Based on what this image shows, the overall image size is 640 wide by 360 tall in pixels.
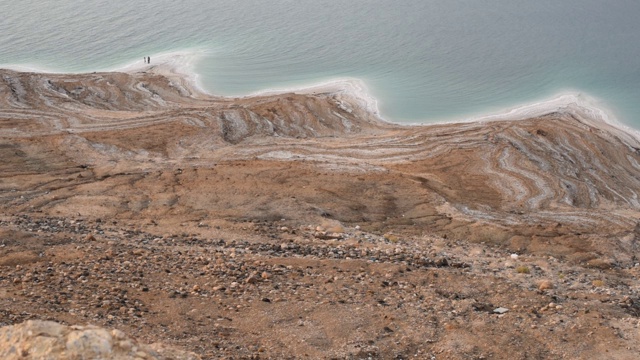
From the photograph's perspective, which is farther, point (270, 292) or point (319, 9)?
point (319, 9)

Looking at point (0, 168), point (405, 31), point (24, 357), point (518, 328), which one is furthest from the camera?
point (405, 31)

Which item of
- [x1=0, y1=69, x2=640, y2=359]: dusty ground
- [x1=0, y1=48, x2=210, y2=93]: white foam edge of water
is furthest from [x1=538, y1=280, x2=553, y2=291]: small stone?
[x1=0, y1=48, x2=210, y2=93]: white foam edge of water

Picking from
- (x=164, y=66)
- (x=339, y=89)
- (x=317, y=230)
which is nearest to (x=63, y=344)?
(x=317, y=230)

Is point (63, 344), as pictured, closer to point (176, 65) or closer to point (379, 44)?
point (176, 65)

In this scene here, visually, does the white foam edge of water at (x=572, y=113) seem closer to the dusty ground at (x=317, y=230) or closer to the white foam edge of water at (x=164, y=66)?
the dusty ground at (x=317, y=230)

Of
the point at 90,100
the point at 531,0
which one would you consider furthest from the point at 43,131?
the point at 531,0

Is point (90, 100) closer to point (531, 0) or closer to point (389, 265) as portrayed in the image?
point (389, 265)

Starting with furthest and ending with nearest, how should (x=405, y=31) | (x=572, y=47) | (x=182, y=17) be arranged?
(x=182, y=17) < (x=405, y=31) < (x=572, y=47)

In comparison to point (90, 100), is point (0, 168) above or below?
below
